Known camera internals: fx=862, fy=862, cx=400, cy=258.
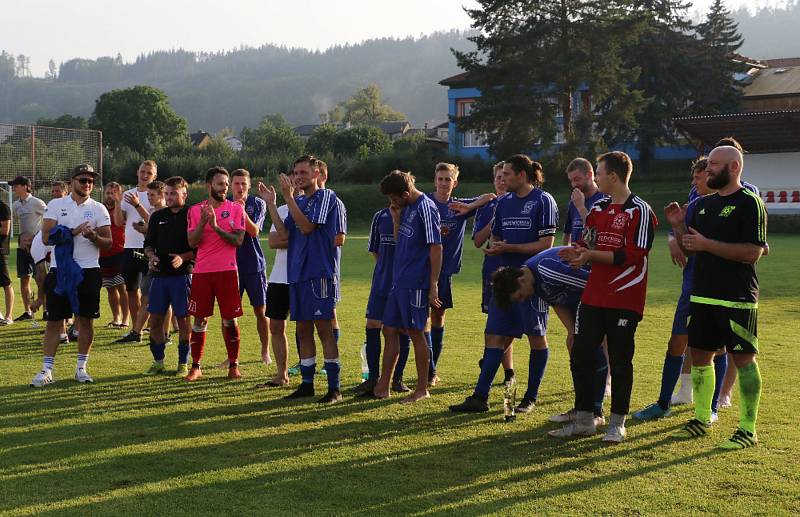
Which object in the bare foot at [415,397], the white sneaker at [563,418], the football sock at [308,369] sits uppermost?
the football sock at [308,369]

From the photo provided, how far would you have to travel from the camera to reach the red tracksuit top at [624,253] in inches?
240

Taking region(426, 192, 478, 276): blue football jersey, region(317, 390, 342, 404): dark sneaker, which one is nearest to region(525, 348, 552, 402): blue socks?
region(426, 192, 478, 276): blue football jersey

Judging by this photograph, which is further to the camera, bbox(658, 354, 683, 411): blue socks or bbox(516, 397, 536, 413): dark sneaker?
bbox(516, 397, 536, 413): dark sneaker

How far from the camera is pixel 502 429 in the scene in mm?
6645

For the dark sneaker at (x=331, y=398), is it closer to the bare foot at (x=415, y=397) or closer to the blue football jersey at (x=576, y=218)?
the bare foot at (x=415, y=397)

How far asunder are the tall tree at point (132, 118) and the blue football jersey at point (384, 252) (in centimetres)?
9249

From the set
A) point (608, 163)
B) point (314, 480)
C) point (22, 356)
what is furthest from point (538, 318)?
point (22, 356)

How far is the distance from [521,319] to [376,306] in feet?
5.12

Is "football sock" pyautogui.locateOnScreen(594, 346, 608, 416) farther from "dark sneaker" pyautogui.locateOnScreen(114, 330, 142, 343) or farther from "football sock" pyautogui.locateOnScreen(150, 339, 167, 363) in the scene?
"dark sneaker" pyautogui.locateOnScreen(114, 330, 142, 343)

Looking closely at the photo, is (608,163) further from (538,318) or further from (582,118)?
(582,118)

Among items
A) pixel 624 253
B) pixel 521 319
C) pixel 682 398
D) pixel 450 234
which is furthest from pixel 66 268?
pixel 682 398

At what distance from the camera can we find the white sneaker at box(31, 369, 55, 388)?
8.23m

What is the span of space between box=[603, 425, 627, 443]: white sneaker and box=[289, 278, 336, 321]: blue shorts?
261cm

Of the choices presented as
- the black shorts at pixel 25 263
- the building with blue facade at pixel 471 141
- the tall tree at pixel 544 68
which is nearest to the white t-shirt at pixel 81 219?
the black shorts at pixel 25 263
